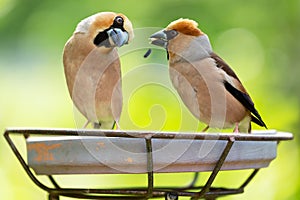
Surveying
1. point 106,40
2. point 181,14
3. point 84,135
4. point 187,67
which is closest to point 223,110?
point 187,67

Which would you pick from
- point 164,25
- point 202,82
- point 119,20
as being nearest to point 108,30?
point 119,20

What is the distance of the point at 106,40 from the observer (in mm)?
1064

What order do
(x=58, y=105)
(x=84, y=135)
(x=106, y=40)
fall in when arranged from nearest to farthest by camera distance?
(x=84, y=135) < (x=106, y=40) < (x=58, y=105)

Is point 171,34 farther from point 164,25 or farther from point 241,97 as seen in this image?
point 164,25

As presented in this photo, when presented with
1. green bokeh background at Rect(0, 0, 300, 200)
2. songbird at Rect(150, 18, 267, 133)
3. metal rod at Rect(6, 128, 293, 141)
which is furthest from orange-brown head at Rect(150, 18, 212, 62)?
green bokeh background at Rect(0, 0, 300, 200)

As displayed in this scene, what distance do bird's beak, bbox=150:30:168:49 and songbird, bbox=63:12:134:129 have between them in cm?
4

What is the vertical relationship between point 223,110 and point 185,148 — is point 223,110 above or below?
above

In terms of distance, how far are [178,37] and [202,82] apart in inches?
3.6

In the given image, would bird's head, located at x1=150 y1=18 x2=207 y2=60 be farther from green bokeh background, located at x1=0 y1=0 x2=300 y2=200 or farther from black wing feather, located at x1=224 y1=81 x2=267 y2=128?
green bokeh background, located at x1=0 y1=0 x2=300 y2=200

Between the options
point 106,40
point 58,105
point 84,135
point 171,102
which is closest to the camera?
point 84,135

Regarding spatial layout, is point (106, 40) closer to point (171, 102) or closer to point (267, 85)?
point (171, 102)

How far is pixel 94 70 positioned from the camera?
1118mm

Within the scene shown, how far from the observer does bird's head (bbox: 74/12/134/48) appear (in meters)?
1.02

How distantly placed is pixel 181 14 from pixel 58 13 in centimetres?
40
